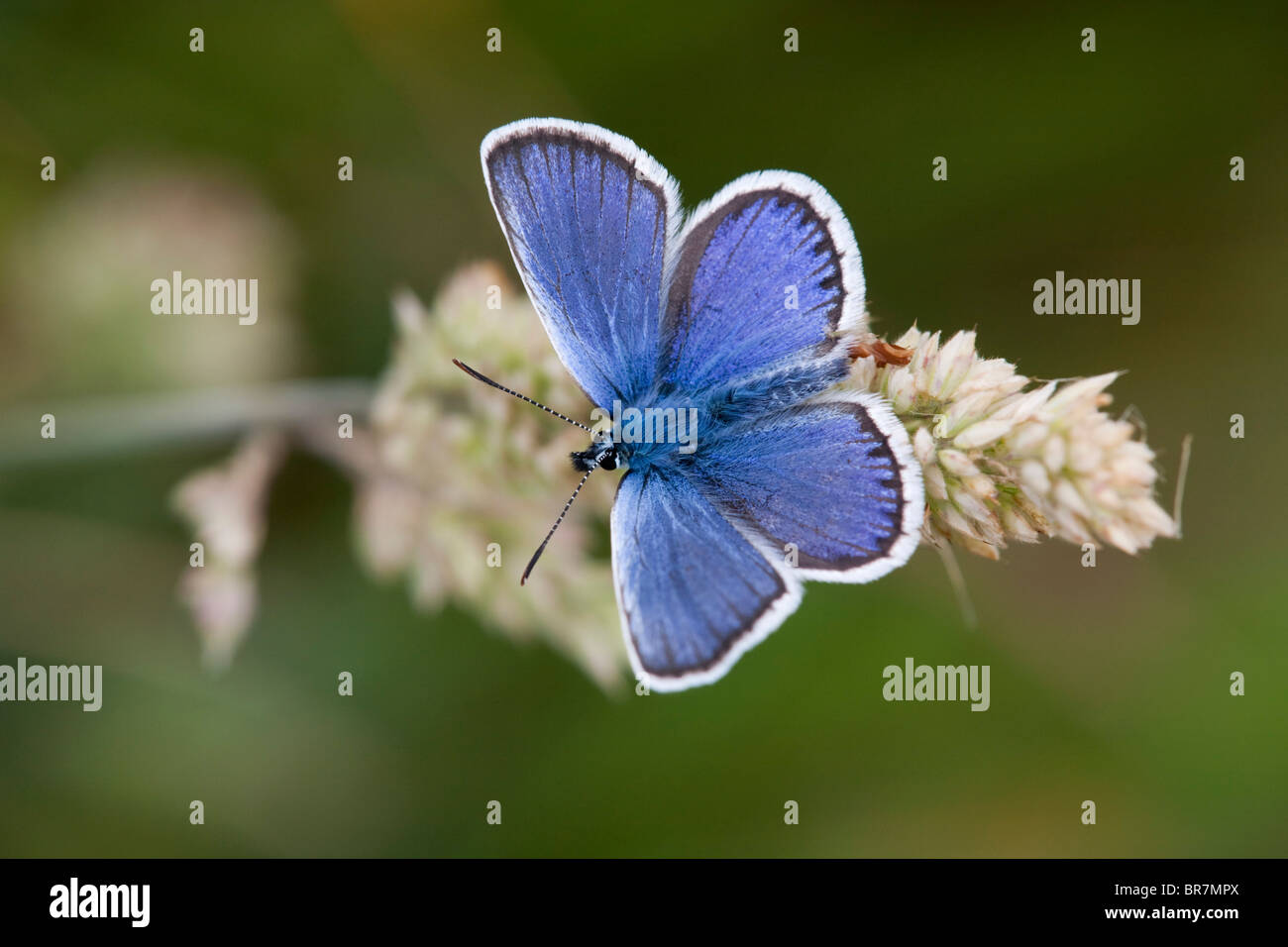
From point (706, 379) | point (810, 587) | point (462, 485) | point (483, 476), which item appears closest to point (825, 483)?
point (706, 379)

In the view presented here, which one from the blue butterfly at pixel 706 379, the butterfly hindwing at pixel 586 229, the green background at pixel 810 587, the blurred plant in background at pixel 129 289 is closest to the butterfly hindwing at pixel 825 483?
the blue butterfly at pixel 706 379

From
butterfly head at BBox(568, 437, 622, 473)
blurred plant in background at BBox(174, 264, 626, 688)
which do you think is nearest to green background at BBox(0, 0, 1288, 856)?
blurred plant in background at BBox(174, 264, 626, 688)

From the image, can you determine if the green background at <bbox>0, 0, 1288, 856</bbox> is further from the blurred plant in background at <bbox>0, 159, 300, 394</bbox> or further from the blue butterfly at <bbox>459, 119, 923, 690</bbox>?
the blue butterfly at <bbox>459, 119, 923, 690</bbox>

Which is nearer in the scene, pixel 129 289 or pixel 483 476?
pixel 483 476

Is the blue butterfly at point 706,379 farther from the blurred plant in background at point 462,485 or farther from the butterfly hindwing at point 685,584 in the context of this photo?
the blurred plant in background at point 462,485

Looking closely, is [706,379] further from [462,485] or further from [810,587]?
[810,587]
